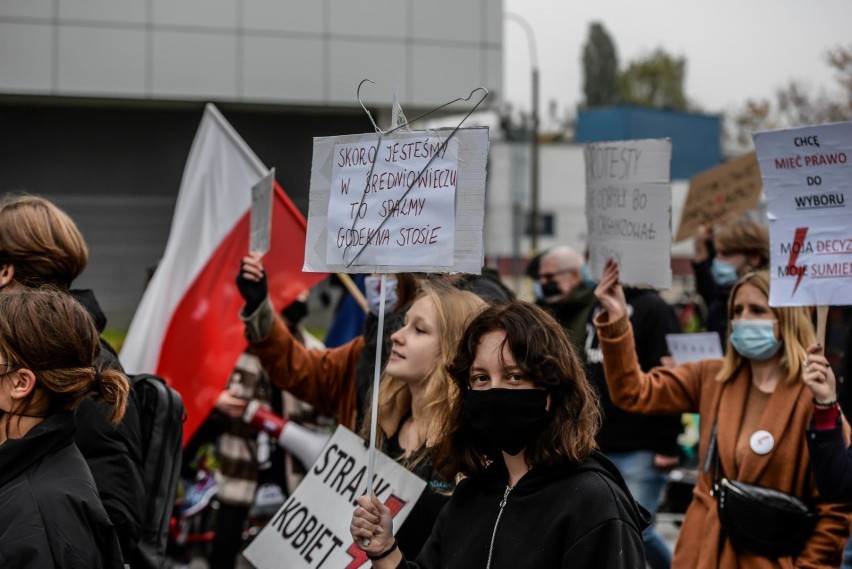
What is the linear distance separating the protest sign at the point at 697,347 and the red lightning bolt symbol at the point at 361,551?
3.67m

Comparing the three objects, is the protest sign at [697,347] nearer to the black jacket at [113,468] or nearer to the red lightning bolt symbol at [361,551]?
the red lightning bolt symbol at [361,551]

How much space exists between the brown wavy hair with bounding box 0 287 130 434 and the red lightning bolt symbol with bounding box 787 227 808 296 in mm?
2506

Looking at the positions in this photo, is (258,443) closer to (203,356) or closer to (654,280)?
(203,356)

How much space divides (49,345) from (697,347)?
4984mm

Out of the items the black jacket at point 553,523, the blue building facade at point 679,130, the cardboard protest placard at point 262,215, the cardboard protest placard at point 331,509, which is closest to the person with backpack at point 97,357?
the cardboard protest placard at point 331,509

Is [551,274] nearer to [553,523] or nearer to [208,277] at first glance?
[208,277]

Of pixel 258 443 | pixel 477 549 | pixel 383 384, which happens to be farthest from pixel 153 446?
pixel 258 443

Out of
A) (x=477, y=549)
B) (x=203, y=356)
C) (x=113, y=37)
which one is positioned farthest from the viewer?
(x=113, y=37)

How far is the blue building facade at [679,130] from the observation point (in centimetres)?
4416

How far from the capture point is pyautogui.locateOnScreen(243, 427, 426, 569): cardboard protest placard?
380cm

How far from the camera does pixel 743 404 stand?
447cm

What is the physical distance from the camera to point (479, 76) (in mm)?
18266

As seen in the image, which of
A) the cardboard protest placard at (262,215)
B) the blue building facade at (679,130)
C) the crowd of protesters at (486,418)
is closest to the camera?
the crowd of protesters at (486,418)

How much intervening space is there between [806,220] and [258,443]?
159 inches
